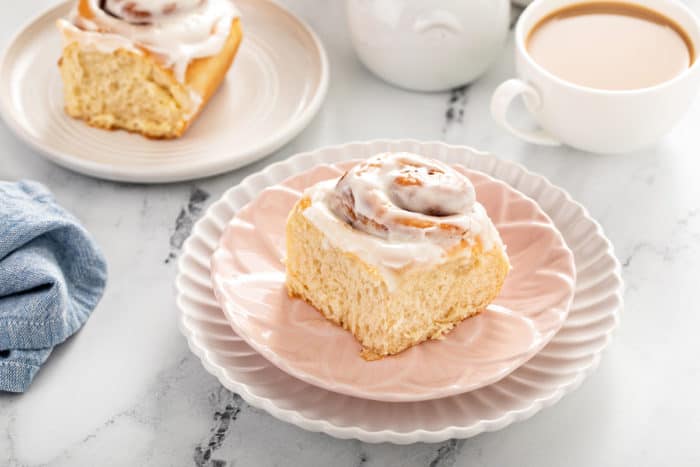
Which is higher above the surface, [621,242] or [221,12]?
[221,12]

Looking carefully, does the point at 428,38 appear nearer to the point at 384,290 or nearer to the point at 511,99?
the point at 511,99

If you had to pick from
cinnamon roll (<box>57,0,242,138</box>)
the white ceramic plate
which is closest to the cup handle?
the white ceramic plate

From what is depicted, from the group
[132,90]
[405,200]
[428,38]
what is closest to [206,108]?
[132,90]

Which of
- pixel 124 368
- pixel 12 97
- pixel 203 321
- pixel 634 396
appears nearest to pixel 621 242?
pixel 634 396

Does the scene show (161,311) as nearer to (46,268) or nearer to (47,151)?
(46,268)

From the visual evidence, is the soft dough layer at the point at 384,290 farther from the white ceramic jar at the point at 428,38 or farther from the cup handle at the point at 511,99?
the white ceramic jar at the point at 428,38

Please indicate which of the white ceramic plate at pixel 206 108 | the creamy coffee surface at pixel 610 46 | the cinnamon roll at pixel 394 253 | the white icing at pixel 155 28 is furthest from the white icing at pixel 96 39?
the creamy coffee surface at pixel 610 46

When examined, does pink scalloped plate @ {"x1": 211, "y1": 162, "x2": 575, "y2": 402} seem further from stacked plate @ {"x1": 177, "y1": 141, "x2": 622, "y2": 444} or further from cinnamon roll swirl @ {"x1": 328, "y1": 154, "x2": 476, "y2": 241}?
cinnamon roll swirl @ {"x1": 328, "y1": 154, "x2": 476, "y2": 241}
